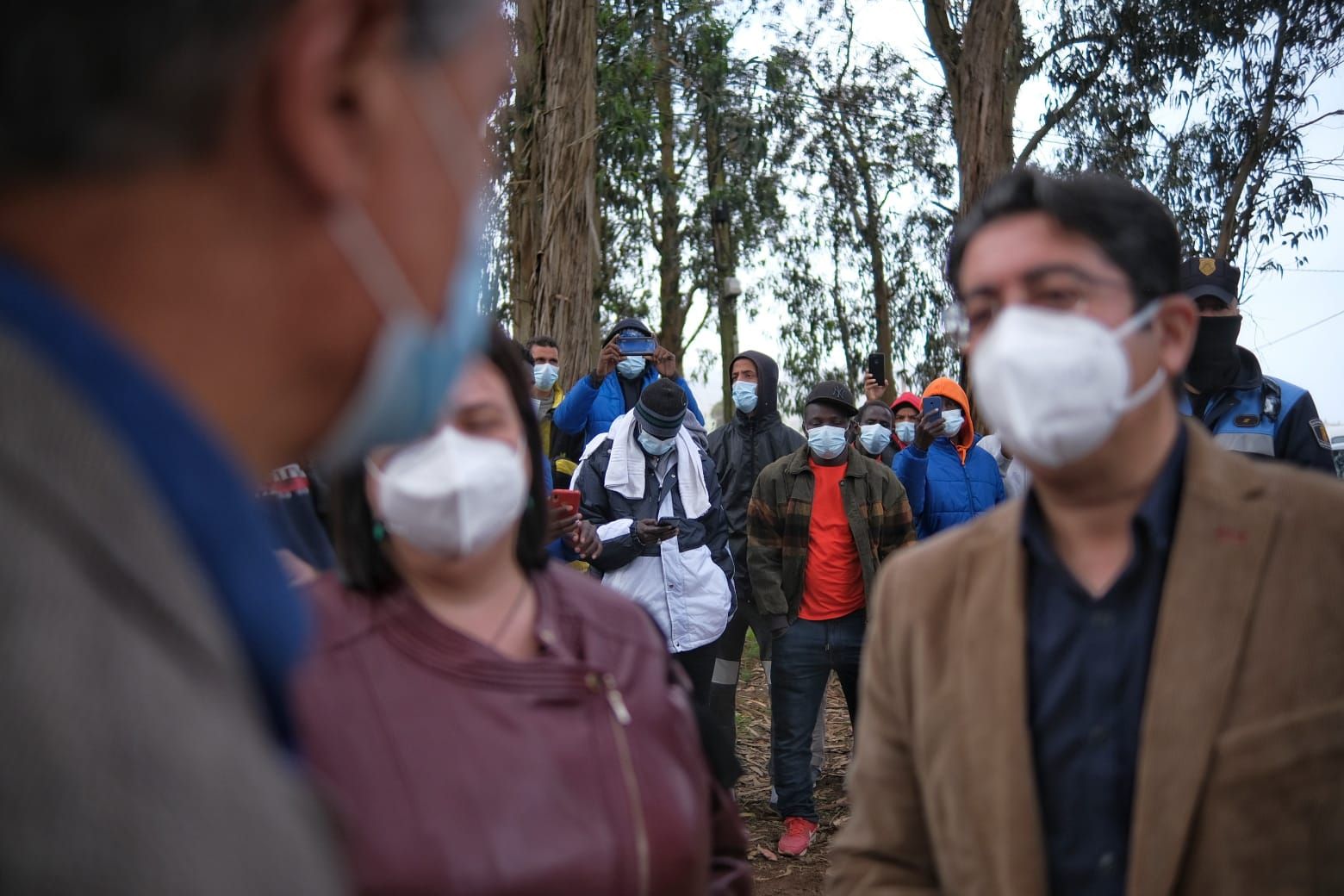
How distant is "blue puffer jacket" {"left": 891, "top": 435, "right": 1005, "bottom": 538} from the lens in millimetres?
6949

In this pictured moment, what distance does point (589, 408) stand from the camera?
7.32 metres

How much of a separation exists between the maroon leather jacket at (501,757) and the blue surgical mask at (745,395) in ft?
16.9

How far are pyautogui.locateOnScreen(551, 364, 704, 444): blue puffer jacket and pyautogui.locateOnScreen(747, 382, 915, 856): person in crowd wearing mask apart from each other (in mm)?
988

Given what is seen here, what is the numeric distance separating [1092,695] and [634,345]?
5728 mm

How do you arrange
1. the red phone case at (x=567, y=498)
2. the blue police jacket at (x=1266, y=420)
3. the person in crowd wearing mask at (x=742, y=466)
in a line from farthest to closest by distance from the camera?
the person in crowd wearing mask at (x=742, y=466) → the red phone case at (x=567, y=498) → the blue police jacket at (x=1266, y=420)

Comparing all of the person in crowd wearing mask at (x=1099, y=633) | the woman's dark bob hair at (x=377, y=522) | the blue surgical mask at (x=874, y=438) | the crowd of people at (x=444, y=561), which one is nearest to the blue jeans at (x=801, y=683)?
the blue surgical mask at (x=874, y=438)

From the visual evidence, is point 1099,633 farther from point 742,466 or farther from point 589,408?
point 589,408

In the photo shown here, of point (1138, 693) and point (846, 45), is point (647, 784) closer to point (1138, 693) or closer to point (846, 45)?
point (1138, 693)

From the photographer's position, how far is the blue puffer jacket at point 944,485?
22.8ft

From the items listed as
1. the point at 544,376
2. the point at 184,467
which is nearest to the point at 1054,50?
the point at 544,376

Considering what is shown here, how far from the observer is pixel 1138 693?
1.81m

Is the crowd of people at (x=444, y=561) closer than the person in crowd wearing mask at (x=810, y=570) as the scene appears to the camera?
Yes

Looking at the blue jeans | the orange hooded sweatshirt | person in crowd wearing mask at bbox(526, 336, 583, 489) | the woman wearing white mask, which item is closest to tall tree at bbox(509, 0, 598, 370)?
person in crowd wearing mask at bbox(526, 336, 583, 489)

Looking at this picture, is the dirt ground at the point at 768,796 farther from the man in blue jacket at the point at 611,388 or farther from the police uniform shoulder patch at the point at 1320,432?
the police uniform shoulder patch at the point at 1320,432
